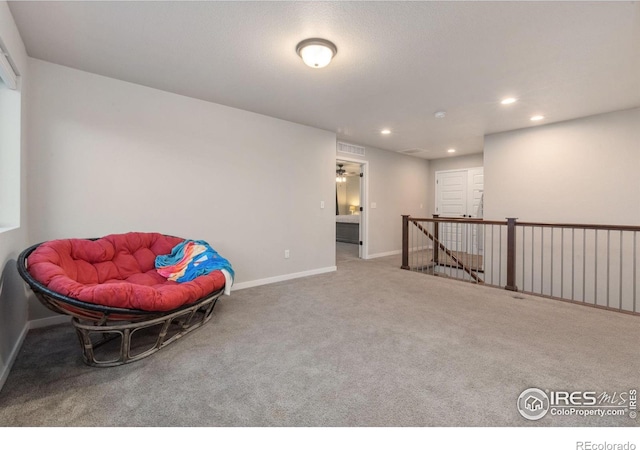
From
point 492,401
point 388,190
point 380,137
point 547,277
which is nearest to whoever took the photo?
point 492,401

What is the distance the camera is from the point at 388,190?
6.68m

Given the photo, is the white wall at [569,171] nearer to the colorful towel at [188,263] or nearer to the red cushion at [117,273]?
the colorful towel at [188,263]

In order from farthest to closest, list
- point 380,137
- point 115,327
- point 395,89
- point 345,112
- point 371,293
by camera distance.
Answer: point 380,137
point 345,112
point 371,293
point 395,89
point 115,327

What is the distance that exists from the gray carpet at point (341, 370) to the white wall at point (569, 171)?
192 cm

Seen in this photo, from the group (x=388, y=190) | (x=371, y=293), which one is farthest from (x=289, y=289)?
(x=388, y=190)

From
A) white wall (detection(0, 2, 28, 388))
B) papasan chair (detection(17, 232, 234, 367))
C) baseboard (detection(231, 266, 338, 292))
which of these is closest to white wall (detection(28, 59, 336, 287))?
baseboard (detection(231, 266, 338, 292))

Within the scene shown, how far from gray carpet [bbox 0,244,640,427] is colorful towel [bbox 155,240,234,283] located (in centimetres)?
51

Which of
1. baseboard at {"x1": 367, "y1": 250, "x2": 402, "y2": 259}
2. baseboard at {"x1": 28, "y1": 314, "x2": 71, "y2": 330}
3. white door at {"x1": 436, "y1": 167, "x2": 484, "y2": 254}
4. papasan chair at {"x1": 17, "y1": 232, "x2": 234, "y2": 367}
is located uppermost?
white door at {"x1": 436, "y1": 167, "x2": 484, "y2": 254}

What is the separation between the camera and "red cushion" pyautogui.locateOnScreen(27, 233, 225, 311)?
1.80 metres

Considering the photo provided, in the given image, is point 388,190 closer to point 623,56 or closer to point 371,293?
point 371,293

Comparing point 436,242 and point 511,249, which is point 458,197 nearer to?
point 436,242

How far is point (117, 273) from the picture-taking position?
8.52 feet

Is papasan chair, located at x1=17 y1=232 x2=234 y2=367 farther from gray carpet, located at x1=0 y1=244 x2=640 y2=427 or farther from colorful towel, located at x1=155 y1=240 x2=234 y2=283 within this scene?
gray carpet, located at x1=0 y1=244 x2=640 y2=427

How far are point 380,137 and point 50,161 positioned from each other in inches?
185
